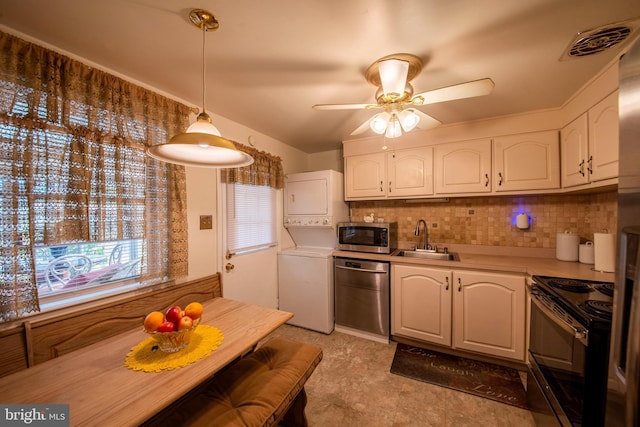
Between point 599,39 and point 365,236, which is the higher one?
point 599,39

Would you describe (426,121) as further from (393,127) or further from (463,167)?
(463,167)

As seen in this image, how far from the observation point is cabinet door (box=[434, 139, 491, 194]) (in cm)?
224

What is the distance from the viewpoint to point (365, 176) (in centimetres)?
279

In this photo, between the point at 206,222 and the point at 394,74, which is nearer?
the point at 394,74

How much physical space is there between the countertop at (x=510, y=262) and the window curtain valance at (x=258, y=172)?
45.1 inches

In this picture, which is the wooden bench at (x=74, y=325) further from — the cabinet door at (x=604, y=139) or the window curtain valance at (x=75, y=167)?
the cabinet door at (x=604, y=139)

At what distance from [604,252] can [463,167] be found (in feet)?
3.81

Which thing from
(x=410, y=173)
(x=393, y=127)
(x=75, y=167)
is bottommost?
(x=75, y=167)

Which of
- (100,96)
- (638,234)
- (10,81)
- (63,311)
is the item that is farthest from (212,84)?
(638,234)

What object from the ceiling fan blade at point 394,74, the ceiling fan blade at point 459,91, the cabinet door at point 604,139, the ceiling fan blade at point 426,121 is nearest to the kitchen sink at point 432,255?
the cabinet door at point 604,139

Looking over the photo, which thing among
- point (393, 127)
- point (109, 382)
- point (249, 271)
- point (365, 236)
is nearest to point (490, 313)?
point (365, 236)

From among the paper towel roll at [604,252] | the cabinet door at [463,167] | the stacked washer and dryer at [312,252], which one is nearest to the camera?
the paper towel roll at [604,252]

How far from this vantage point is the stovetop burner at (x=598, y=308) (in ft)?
3.29

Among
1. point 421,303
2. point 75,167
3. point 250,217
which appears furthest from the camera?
point 250,217
